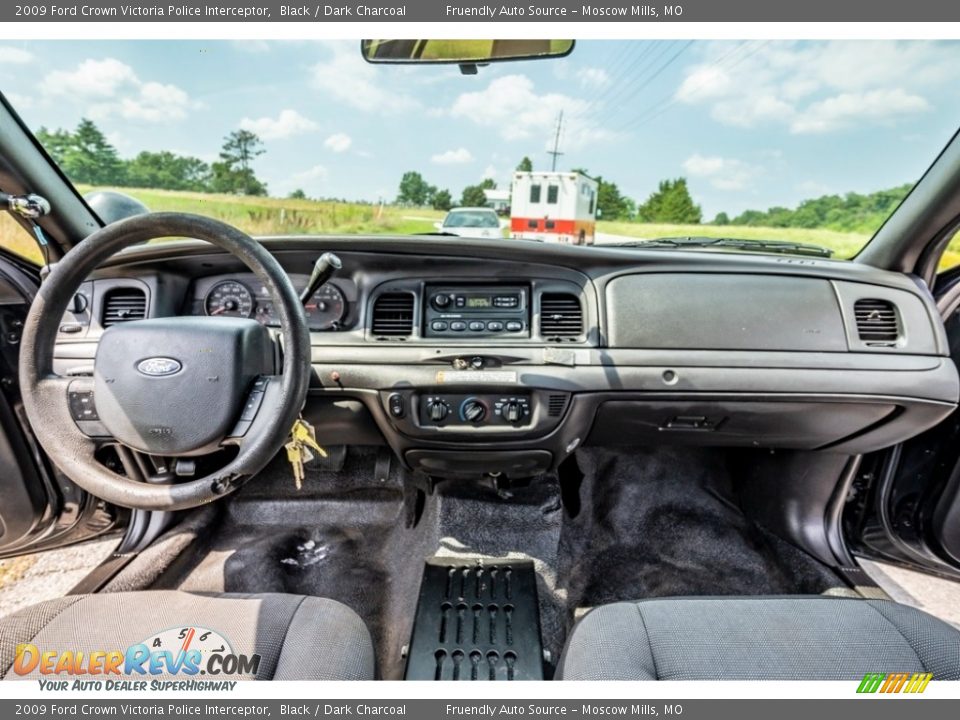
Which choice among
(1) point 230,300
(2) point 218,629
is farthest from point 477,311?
(2) point 218,629

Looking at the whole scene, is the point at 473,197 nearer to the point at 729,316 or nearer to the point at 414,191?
the point at 414,191

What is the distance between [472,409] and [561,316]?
45cm

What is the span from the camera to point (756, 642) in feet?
4.05

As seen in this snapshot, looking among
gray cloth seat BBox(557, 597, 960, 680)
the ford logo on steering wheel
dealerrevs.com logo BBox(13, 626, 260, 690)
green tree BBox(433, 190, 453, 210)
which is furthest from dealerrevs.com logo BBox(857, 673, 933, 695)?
green tree BBox(433, 190, 453, 210)

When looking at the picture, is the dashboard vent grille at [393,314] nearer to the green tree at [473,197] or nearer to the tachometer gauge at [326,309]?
the tachometer gauge at [326,309]

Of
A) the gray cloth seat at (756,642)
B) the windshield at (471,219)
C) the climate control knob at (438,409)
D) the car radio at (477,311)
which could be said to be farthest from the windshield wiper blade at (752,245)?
the gray cloth seat at (756,642)

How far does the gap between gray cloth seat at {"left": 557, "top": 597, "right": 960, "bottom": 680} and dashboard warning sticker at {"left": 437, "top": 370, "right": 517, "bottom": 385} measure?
2.42 feet

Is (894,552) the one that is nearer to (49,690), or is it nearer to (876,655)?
(876,655)

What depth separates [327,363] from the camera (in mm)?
1825

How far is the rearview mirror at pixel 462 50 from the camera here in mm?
1587

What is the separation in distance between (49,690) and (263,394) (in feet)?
2.51

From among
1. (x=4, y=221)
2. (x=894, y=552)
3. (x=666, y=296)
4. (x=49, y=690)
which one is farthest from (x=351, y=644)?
(x=894, y=552)

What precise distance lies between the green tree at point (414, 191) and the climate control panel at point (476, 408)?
896mm

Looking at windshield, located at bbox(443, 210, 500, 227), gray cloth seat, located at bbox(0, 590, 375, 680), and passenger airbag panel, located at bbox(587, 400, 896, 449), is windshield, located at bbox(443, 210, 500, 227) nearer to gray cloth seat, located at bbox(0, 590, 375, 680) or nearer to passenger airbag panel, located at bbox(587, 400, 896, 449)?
passenger airbag panel, located at bbox(587, 400, 896, 449)
